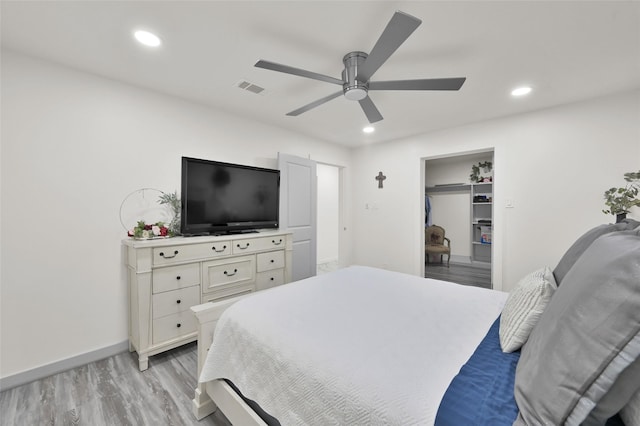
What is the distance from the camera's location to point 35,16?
1.57 m

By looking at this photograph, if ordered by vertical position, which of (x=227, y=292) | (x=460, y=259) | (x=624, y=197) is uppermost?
(x=624, y=197)

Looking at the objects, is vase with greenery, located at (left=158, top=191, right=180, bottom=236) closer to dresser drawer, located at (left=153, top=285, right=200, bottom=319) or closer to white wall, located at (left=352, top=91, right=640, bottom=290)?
dresser drawer, located at (left=153, top=285, right=200, bottom=319)

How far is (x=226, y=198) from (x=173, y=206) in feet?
1.71

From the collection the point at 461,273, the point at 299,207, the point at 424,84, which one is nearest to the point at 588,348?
the point at 424,84

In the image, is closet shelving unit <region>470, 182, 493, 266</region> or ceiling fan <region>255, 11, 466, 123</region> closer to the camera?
ceiling fan <region>255, 11, 466, 123</region>

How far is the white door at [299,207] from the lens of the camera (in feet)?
11.6

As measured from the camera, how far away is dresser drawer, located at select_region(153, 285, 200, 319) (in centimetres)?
214

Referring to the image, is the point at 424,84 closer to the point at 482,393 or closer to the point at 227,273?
the point at 482,393

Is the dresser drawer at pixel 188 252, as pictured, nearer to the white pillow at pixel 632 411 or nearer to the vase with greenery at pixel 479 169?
the white pillow at pixel 632 411

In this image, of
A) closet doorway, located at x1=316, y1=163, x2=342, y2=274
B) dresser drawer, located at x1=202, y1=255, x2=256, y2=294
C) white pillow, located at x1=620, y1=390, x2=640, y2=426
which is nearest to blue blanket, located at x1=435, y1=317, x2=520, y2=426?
white pillow, located at x1=620, y1=390, x2=640, y2=426

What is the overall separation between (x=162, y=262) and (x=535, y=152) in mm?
4138

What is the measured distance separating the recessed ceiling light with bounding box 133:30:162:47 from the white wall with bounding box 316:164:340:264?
4.08 meters

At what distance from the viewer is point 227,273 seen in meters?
2.56

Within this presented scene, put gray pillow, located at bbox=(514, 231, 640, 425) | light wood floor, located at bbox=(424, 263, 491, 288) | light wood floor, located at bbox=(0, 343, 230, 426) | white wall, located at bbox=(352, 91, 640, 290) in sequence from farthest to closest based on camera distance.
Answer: light wood floor, located at bbox=(424, 263, 491, 288), white wall, located at bbox=(352, 91, 640, 290), light wood floor, located at bbox=(0, 343, 230, 426), gray pillow, located at bbox=(514, 231, 640, 425)
